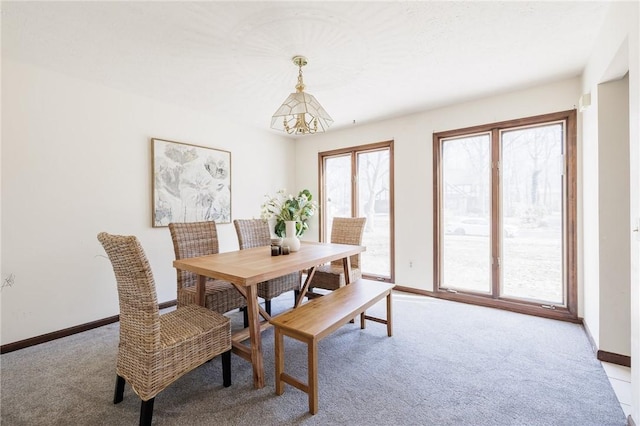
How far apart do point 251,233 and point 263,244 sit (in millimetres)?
231

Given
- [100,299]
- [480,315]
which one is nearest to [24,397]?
[100,299]

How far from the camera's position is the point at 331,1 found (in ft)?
5.99

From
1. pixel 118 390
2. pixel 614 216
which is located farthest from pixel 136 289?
pixel 614 216

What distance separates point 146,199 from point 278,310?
6.79 feet

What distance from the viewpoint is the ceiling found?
1.92 metres

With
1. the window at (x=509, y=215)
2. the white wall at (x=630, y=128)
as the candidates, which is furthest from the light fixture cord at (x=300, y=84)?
the window at (x=509, y=215)

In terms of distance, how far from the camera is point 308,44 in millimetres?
2271

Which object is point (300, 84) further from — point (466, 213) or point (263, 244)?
point (466, 213)

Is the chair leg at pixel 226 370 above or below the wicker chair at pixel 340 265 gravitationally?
below

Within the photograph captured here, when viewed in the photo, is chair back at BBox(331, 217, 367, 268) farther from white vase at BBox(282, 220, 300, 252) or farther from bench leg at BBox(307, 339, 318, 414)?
bench leg at BBox(307, 339, 318, 414)

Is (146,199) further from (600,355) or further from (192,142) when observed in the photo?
(600,355)

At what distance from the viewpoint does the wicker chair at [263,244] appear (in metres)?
3.01

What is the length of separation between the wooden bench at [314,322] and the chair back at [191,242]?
1.15m

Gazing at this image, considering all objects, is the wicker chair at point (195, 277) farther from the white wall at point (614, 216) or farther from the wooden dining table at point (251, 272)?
the white wall at point (614, 216)
